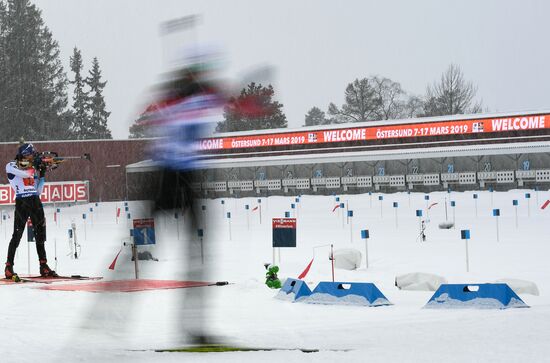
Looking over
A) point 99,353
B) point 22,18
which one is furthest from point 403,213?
point 22,18

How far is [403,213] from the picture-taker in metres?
41.4

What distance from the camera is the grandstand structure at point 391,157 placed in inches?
2158

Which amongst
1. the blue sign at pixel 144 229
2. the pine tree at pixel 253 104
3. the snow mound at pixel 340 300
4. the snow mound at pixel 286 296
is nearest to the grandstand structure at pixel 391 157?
the snow mound at pixel 286 296

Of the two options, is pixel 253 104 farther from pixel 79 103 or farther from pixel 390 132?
pixel 79 103

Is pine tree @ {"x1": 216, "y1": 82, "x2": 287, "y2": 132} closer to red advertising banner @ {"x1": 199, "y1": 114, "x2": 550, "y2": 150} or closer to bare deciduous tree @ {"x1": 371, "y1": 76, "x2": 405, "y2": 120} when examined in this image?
red advertising banner @ {"x1": 199, "y1": 114, "x2": 550, "y2": 150}

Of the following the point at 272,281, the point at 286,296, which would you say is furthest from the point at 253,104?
the point at 272,281

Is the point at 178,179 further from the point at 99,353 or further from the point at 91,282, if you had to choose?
the point at 91,282

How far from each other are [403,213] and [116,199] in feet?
94.3

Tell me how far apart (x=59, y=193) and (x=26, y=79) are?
118ft

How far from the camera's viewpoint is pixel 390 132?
60500mm

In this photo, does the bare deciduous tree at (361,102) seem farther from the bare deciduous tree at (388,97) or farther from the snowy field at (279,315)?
the snowy field at (279,315)

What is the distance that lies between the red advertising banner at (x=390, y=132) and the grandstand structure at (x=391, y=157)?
0.21 feet

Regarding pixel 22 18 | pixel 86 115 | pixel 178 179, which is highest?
pixel 22 18

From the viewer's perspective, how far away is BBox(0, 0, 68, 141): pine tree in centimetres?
8688
